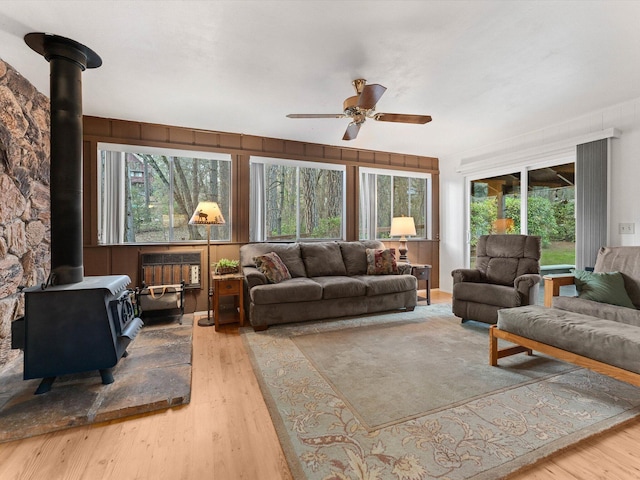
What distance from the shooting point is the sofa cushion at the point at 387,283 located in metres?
3.87

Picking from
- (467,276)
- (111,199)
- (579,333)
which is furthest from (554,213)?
(111,199)

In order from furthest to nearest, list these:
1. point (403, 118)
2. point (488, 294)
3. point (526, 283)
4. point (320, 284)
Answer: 1. point (320, 284)
2. point (488, 294)
3. point (526, 283)
4. point (403, 118)

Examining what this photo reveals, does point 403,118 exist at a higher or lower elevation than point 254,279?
higher

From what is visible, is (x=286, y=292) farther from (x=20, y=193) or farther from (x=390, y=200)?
(x=390, y=200)

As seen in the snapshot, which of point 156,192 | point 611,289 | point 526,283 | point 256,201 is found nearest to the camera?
point 611,289

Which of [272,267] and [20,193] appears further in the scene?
[272,267]

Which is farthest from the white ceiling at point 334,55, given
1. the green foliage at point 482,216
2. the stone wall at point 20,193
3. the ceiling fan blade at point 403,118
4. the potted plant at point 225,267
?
the potted plant at point 225,267

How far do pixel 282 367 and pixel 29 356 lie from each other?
5.62 ft

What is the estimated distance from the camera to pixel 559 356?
214cm

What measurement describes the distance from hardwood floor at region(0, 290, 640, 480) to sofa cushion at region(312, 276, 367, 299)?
174cm

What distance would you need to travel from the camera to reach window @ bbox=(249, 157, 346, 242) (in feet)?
14.7

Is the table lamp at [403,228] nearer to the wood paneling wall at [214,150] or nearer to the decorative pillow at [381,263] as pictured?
the wood paneling wall at [214,150]

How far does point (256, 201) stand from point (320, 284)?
1645 mm

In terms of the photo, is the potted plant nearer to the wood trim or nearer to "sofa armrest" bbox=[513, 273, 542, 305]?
the wood trim
